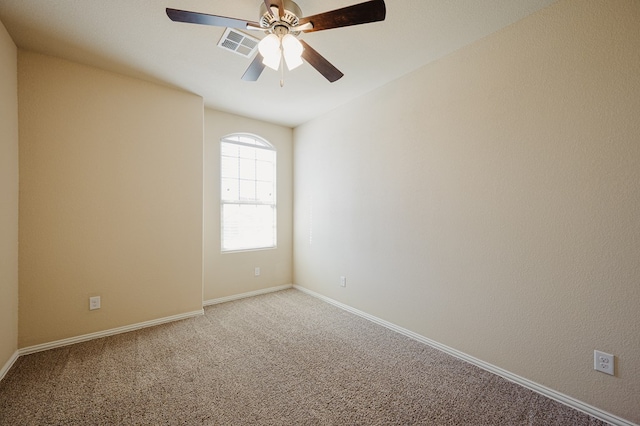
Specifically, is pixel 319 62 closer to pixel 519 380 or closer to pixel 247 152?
pixel 247 152

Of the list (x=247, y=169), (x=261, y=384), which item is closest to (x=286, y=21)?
(x=261, y=384)

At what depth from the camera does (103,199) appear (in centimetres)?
271

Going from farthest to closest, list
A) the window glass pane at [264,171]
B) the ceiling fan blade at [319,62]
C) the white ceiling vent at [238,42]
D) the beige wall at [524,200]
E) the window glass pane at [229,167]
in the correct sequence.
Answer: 1. the window glass pane at [264,171]
2. the window glass pane at [229,167]
3. the white ceiling vent at [238,42]
4. the ceiling fan blade at [319,62]
5. the beige wall at [524,200]

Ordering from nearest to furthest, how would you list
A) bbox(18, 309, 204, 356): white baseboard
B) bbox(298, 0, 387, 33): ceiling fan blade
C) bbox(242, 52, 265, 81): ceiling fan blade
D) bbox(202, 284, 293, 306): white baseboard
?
bbox(298, 0, 387, 33): ceiling fan blade, bbox(242, 52, 265, 81): ceiling fan blade, bbox(18, 309, 204, 356): white baseboard, bbox(202, 284, 293, 306): white baseboard

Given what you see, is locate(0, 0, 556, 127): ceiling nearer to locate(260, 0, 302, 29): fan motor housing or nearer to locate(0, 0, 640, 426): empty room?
locate(0, 0, 640, 426): empty room

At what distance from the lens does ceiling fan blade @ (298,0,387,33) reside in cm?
139

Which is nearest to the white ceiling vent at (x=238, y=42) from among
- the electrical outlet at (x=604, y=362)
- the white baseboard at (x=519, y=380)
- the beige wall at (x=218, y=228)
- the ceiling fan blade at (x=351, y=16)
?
Result: the ceiling fan blade at (x=351, y=16)

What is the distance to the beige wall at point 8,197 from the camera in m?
2.03

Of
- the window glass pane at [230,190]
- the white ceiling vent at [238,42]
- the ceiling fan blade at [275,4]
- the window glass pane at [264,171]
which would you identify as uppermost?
the white ceiling vent at [238,42]

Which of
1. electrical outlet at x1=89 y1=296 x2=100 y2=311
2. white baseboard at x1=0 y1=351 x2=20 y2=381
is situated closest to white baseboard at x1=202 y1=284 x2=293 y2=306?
electrical outlet at x1=89 y1=296 x2=100 y2=311

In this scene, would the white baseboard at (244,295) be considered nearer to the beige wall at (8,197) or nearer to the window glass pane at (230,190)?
the window glass pane at (230,190)

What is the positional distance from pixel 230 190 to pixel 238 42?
2075mm

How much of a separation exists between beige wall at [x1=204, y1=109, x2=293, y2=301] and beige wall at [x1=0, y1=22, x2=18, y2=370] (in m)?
1.72

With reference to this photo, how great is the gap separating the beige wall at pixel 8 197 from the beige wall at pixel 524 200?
316 cm
